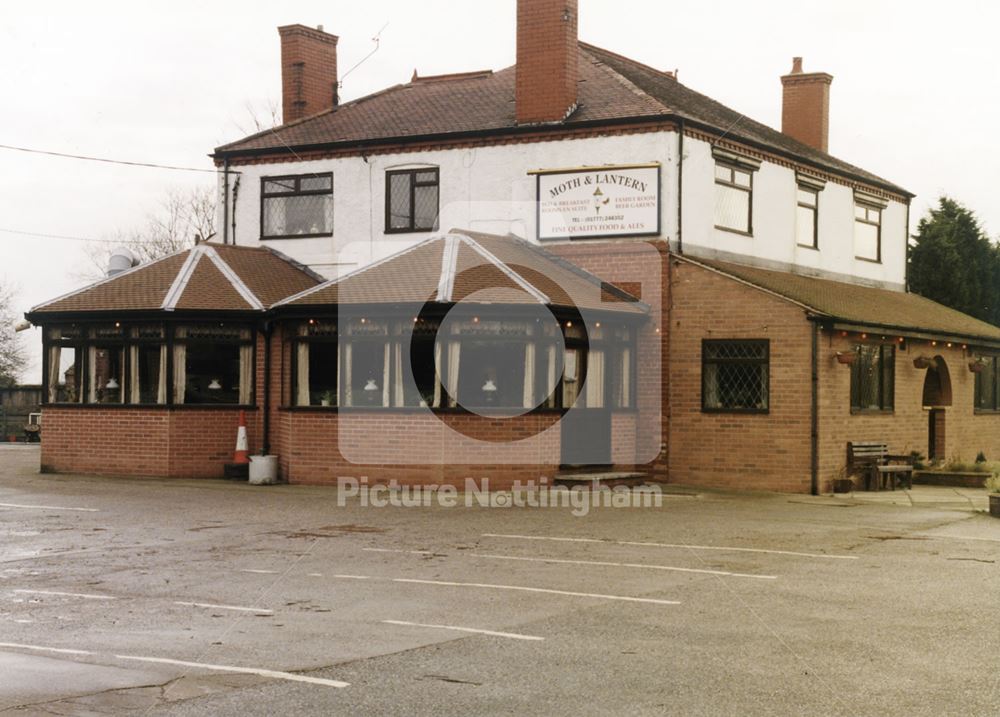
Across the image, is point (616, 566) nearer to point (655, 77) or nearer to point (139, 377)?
point (139, 377)

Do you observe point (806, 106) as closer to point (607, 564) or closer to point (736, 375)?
point (736, 375)

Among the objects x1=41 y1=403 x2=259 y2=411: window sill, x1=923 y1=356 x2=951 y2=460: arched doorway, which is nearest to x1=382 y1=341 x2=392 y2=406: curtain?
x1=41 y1=403 x2=259 y2=411: window sill

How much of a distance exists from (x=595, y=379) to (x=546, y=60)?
656 cm

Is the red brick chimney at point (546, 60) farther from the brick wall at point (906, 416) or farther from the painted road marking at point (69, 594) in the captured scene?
the painted road marking at point (69, 594)

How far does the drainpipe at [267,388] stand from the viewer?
22.2 m

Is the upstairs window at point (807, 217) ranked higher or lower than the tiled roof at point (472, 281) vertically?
higher

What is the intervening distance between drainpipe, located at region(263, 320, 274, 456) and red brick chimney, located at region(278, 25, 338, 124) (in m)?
7.66

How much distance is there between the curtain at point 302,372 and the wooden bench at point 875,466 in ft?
31.3

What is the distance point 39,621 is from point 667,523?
342 inches

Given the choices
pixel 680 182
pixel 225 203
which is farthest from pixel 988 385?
pixel 225 203

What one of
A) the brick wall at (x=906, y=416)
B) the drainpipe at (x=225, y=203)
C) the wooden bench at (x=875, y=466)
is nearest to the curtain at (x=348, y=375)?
the drainpipe at (x=225, y=203)

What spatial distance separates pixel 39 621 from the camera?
29.6 feet

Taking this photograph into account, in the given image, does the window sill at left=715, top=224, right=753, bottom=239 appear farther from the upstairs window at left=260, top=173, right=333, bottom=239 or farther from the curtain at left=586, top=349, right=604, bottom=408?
the upstairs window at left=260, top=173, right=333, bottom=239

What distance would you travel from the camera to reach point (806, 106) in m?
30.5
